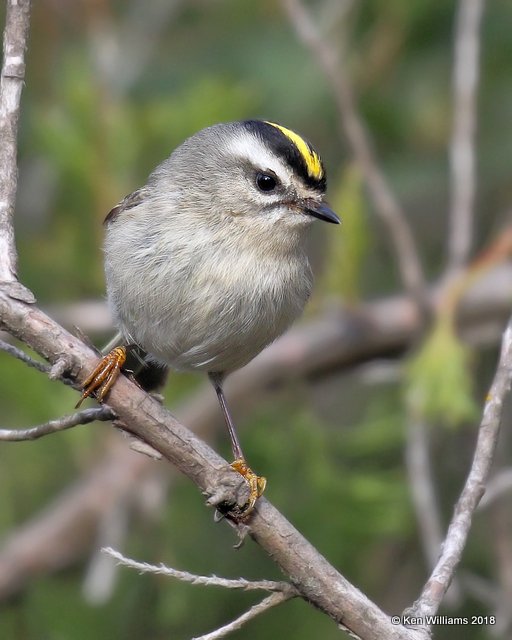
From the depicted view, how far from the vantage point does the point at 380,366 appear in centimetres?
512

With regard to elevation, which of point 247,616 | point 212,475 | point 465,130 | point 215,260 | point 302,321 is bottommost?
point 247,616

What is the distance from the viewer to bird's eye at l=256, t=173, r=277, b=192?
3582 millimetres

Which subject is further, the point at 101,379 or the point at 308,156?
the point at 308,156

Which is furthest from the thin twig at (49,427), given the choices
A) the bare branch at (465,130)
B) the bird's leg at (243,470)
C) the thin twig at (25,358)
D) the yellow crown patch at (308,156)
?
the bare branch at (465,130)

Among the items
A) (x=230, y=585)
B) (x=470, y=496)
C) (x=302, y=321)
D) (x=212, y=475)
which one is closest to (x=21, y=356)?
(x=212, y=475)

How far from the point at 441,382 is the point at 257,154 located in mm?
1267

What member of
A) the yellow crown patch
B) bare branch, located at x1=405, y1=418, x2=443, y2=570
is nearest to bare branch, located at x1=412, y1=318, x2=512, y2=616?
the yellow crown patch

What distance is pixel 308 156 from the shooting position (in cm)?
362

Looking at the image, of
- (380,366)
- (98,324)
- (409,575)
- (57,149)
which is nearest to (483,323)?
(380,366)

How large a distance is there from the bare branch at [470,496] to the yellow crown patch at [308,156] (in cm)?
106

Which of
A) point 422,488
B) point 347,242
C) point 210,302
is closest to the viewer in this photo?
point 210,302

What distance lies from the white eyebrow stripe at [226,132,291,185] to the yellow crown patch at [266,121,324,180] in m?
0.07

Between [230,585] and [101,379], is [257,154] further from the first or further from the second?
[230,585]

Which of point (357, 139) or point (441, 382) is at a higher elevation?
point (357, 139)
